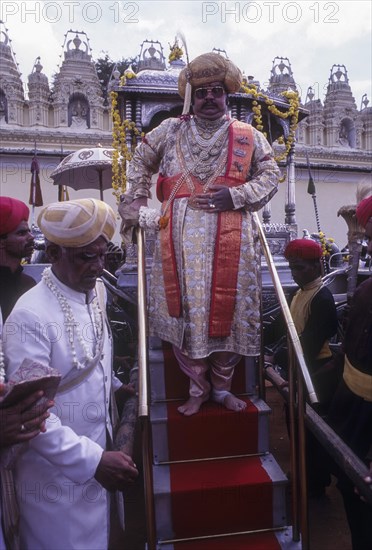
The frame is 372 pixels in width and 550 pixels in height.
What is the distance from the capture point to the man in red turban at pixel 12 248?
262cm

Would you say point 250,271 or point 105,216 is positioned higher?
point 105,216

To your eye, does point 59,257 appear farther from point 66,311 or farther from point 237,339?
point 237,339

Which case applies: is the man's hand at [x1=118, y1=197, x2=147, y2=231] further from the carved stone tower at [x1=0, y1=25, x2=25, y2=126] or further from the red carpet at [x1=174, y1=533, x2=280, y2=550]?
the carved stone tower at [x1=0, y1=25, x2=25, y2=126]

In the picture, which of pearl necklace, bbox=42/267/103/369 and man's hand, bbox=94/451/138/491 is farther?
pearl necklace, bbox=42/267/103/369

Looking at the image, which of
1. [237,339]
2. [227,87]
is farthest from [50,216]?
A: [227,87]

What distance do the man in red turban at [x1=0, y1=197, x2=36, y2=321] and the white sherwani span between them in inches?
33.4

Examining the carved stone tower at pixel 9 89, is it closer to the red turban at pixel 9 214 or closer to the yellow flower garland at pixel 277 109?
the yellow flower garland at pixel 277 109

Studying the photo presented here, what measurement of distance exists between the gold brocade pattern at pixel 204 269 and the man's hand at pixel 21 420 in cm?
149

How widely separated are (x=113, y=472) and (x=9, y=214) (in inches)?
61.2

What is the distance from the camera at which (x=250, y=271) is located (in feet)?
10.3

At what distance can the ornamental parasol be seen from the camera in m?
8.86

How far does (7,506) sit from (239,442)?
160 centimetres

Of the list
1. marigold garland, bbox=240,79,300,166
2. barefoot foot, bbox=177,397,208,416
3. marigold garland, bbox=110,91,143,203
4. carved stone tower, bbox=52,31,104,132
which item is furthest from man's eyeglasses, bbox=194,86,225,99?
carved stone tower, bbox=52,31,104,132

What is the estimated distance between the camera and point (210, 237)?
3084mm
